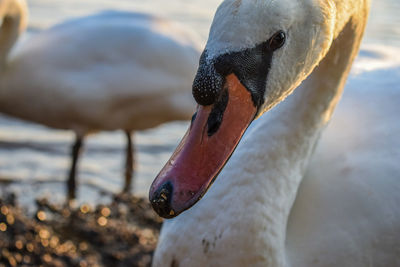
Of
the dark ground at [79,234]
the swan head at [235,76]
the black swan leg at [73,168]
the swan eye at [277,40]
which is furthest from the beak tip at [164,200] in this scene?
the black swan leg at [73,168]

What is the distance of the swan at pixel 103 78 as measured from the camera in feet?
14.2

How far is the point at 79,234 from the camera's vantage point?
346 centimetres

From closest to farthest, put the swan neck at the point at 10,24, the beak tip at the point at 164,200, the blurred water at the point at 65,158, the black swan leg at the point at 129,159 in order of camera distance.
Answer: the beak tip at the point at 164,200 < the blurred water at the point at 65,158 < the black swan leg at the point at 129,159 < the swan neck at the point at 10,24

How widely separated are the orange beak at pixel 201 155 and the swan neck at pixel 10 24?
11.6ft

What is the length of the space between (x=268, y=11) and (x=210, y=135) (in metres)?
0.29

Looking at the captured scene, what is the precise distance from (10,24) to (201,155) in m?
3.74

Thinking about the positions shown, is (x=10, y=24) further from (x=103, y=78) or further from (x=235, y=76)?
(x=235, y=76)

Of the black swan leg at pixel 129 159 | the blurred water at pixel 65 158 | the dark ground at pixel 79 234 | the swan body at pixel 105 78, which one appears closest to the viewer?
the dark ground at pixel 79 234

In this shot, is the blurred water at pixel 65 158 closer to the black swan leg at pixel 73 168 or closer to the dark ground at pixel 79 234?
the black swan leg at pixel 73 168

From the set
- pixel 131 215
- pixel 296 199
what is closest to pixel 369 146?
pixel 296 199

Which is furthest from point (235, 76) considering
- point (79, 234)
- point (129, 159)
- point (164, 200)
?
point (129, 159)

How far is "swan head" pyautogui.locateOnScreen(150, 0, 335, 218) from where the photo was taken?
1369 mm

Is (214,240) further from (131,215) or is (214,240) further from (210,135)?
(131,215)

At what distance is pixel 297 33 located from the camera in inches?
58.4
